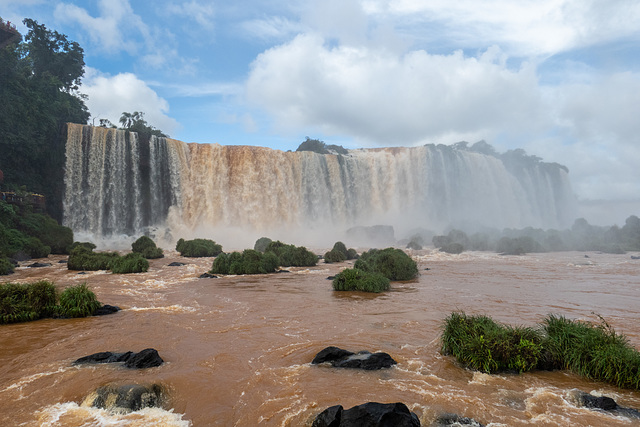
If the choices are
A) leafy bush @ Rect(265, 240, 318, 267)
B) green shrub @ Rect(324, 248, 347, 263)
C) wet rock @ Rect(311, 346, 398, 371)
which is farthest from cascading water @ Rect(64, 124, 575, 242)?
wet rock @ Rect(311, 346, 398, 371)

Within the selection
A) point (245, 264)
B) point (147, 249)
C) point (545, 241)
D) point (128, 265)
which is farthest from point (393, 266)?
point (545, 241)

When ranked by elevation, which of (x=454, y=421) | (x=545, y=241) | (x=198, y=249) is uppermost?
(x=198, y=249)

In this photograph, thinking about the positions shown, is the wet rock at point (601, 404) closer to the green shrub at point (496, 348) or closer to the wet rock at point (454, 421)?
the green shrub at point (496, 348)

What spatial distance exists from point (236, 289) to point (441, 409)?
11.7 meters

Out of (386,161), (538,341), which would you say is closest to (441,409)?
(538,341)

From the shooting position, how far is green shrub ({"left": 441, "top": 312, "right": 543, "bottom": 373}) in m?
6.38

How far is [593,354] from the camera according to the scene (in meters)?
6.12

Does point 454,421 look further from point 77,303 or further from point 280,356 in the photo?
point 77,303

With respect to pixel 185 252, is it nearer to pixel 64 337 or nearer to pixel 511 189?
pixel 64 337

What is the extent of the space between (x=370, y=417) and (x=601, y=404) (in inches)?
129

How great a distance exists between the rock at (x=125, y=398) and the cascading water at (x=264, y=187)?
36328 mm

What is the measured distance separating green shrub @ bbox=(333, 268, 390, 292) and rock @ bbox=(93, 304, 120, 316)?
7.84 meters

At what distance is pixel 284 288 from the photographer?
52.0ft

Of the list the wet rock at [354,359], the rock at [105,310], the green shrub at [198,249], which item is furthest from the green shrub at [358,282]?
the green shrub at [198,249]
